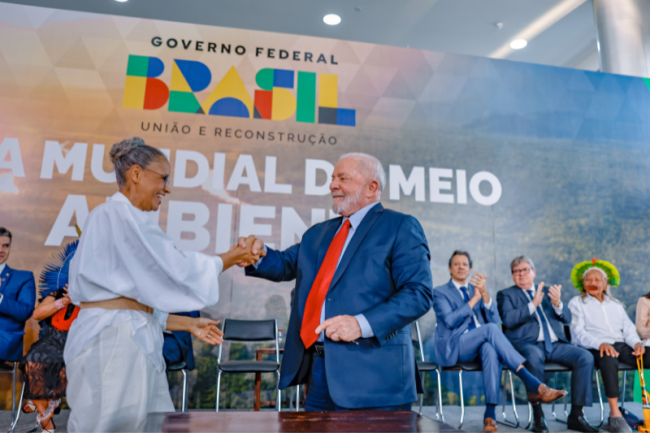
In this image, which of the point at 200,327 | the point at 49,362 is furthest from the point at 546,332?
the point at 49,362

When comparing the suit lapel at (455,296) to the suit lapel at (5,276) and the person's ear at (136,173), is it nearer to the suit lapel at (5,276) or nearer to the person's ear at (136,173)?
the person's ear at (136,173)

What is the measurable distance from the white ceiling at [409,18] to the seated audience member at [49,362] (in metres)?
4.54

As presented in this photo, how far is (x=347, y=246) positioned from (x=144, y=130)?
3.83 meters

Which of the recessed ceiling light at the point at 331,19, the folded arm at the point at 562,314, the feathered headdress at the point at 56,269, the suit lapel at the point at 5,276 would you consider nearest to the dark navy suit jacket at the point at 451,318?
the folded arm at the point at 562,314

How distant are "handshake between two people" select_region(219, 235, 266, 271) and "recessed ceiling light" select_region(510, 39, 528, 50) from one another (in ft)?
22.5

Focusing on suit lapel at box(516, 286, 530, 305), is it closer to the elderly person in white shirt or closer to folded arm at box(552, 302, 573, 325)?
folded arm at box(552, 302, 573, 325)

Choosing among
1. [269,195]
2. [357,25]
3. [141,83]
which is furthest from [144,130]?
[357,25]

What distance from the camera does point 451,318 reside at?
457 centimetres

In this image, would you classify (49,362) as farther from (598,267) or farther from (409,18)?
(409,18)

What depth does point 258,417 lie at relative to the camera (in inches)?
58.8

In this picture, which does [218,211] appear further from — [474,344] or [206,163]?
[474,344]

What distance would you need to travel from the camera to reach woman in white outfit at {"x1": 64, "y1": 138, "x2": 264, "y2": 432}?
1718 millimetres

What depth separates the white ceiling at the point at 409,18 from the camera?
667 centimetres

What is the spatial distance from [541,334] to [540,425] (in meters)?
0.85
